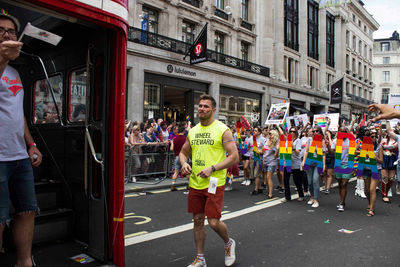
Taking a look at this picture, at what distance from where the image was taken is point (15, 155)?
2.88 m

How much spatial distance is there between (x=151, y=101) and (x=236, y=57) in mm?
9899

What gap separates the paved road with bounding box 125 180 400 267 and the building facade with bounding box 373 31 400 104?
281ft

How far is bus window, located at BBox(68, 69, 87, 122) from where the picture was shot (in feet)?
13.6

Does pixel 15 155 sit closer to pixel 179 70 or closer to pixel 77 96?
pixel 77 96

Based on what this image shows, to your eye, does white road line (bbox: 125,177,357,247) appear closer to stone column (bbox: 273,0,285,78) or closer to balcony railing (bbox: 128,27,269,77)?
balcony railing (bbox: 128,27,269,77)

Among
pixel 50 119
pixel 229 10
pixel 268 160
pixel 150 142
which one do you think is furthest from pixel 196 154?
pixel 229 10

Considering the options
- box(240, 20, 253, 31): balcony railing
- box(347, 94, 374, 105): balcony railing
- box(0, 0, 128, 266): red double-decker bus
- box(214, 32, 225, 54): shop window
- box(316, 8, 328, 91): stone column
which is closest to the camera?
box(0, 0, 128, 266): red double-decker bus

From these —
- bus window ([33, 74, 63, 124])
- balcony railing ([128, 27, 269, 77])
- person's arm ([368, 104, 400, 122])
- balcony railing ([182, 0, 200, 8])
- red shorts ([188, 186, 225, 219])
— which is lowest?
red shorts ([188, 186, 225, 219])

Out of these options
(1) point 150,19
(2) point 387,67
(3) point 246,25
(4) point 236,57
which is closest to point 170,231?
(1) point 150,19

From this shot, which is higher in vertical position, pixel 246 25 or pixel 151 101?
pixel 246 25

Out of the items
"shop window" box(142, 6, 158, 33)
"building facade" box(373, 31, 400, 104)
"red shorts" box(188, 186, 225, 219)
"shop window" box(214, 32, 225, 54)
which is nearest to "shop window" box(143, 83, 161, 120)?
"shop window" box(142, 6, 158, 33)

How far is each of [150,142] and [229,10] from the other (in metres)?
17.1

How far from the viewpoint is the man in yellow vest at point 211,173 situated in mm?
3916

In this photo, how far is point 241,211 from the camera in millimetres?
7316
